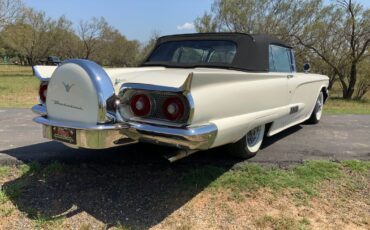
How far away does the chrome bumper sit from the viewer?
128 inches

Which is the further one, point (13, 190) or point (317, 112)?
point (317, 112)

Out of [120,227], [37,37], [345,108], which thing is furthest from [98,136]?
[37,37]

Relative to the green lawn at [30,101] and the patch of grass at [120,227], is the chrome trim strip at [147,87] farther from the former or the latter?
the green lawn at [30,101]

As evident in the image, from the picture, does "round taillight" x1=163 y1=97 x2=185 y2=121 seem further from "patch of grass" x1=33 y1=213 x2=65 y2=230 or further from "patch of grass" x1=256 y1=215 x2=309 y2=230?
"patch of grass" x1=33 y1=213 x2=65 y2=230

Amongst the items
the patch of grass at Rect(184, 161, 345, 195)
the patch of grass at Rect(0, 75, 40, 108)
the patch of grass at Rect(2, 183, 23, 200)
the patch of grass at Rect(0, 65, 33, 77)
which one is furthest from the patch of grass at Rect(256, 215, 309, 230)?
the patch of grass at Rect(0, 65, 33, 77)

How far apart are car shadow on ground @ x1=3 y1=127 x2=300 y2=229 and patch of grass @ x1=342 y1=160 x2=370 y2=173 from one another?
1.38m

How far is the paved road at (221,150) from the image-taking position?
4758 mm

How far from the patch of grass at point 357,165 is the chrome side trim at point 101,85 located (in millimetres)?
3038

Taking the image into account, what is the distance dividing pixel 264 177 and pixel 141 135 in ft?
5.17

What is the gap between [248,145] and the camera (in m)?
4.65

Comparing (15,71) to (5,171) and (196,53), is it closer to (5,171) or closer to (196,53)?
(5,171)

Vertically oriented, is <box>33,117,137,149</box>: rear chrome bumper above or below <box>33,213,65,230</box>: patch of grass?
above

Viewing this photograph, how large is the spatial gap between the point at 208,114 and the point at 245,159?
1.52m

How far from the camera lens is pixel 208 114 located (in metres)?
3.42
